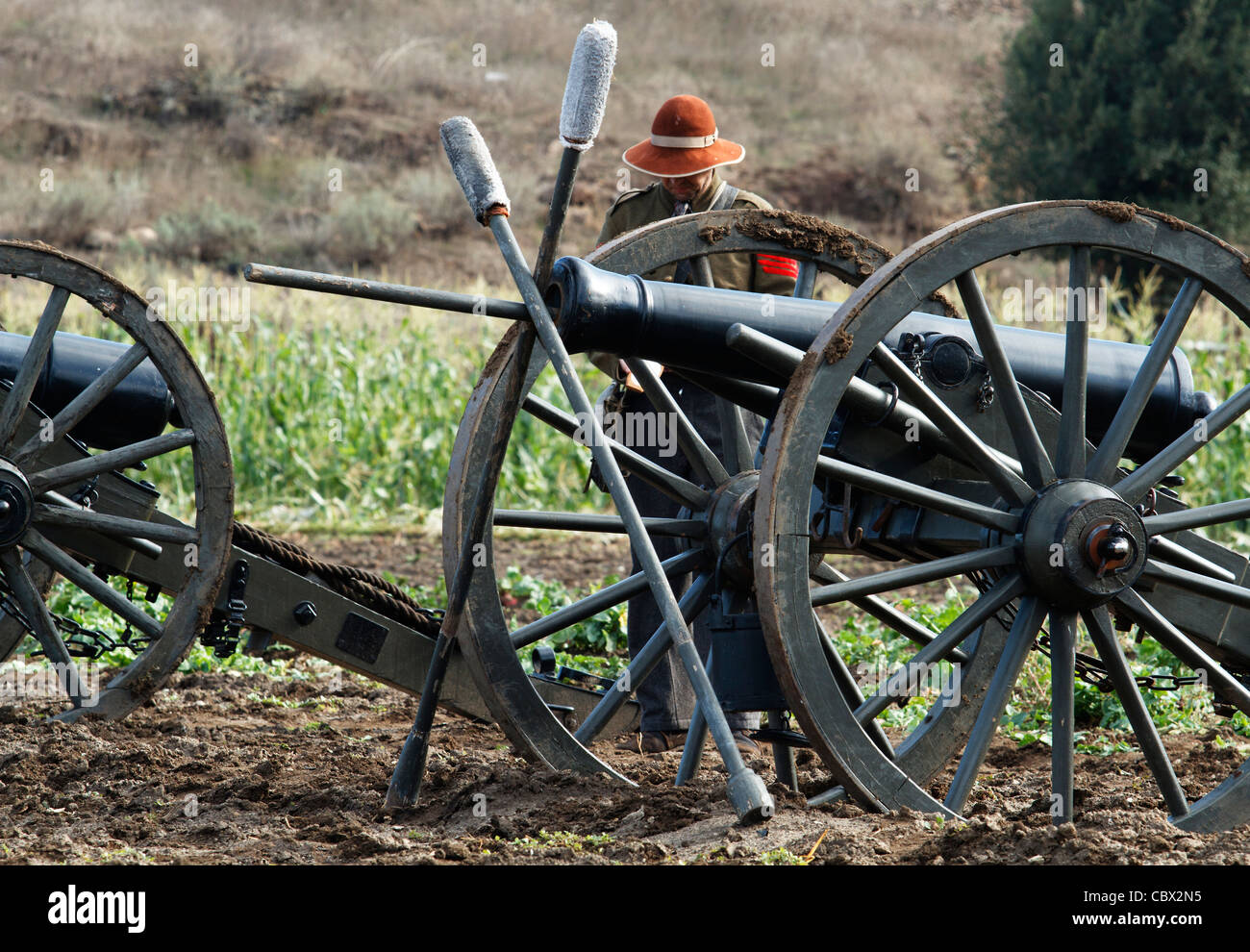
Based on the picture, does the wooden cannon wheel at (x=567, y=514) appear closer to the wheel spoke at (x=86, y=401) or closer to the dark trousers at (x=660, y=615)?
the dark trousers at (x=660, y=615)

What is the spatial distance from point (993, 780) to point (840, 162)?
84.3ft

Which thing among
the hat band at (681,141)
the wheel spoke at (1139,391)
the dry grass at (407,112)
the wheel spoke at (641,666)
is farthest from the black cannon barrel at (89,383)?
the dry grass at (407,112)

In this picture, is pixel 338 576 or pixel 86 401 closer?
pixel 86 401

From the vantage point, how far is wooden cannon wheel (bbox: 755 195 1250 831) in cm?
305

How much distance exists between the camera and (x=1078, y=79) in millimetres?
21281

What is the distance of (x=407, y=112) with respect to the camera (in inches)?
1177

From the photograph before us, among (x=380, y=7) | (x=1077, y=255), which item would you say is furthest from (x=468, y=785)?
(x=380, y=7)

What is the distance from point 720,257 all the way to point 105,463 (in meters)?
2.19

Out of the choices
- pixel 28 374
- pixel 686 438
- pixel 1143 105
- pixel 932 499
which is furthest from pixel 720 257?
pixel 1143 105

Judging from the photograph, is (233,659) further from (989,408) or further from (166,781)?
(989,408)

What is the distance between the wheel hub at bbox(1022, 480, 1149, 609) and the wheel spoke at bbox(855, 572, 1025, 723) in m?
0.06

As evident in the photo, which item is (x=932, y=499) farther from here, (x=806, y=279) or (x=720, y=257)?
(x=720, y=257)

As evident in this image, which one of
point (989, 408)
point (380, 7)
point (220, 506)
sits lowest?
point (220, 506)
